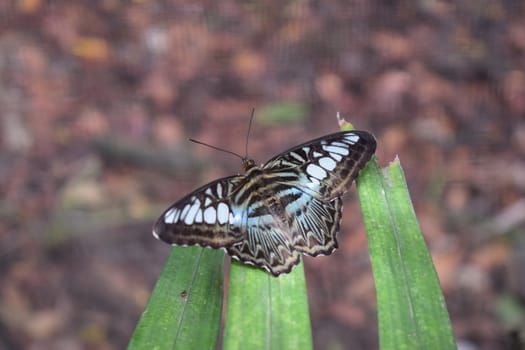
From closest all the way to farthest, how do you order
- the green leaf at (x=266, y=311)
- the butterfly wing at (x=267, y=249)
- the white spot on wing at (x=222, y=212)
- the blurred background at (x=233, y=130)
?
the green leaf at (x=266, y=311) < the butterfly wing at (x=267, y=249) < the white spot on wing at (x=222, y=212) < the blurred background at (x=233, y=130)

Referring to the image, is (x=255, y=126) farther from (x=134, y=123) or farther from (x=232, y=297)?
(x=232, y=297)

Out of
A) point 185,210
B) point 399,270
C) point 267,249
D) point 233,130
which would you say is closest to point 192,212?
point 185,210

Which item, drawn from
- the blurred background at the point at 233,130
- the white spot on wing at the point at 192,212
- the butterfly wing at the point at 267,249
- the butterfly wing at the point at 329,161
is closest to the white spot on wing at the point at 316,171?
the butterfly wing at the point at 329,161

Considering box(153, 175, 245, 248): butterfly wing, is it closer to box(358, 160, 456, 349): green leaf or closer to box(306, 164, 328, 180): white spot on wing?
box(306, 164, 328, 180): white spot on wing

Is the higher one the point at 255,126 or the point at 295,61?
the point at 295,61

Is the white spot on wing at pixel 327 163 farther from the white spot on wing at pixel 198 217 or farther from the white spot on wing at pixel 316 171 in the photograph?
the white spot on wing at pixel 198 217

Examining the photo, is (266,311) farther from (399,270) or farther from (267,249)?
(399,270)

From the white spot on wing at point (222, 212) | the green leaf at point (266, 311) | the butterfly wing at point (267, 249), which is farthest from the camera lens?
the white spot on wing at point (222, 212)

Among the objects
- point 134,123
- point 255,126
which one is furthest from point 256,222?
point 134,123
